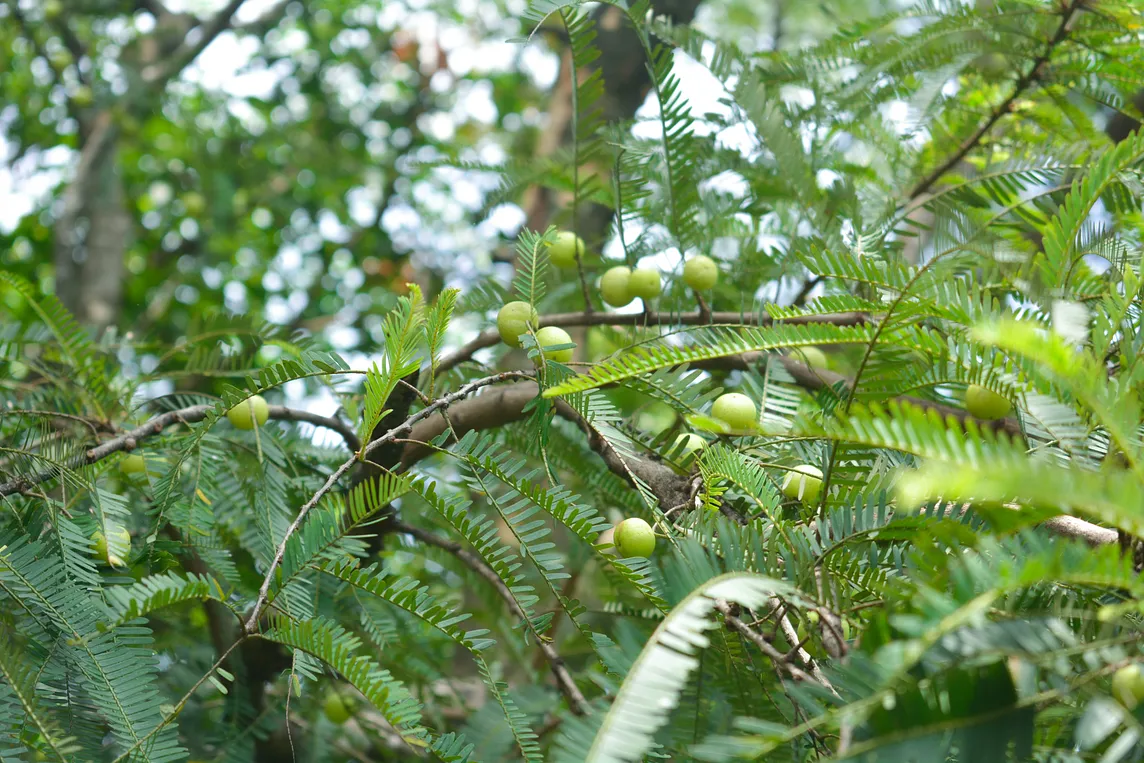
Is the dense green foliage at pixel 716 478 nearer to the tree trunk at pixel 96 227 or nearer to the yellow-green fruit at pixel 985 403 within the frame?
the yellow-green fruit at pixel 985 403

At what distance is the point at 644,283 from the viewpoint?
3.93 feet

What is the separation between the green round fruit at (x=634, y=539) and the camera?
87 cm

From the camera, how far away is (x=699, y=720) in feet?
2.65

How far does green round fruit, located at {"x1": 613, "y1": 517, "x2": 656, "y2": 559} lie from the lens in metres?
0.87

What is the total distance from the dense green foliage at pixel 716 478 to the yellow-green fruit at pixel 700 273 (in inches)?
1.8

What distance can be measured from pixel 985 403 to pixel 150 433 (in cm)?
105

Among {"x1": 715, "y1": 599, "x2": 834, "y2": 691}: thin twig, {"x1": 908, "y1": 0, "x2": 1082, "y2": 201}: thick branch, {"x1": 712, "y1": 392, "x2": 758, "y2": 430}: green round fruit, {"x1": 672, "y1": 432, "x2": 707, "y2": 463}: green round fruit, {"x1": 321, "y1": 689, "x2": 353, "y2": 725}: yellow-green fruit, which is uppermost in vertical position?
{"x1": 908, "y1": 0, "x2": 1082, "y2": 201}: thick branch

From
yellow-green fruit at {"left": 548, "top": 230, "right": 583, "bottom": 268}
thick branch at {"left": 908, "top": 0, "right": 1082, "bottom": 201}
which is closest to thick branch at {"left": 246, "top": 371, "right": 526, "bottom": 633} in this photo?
yellow-green fruit at {"left": 548, "top": 230, "right": 583, "bottom": 268}

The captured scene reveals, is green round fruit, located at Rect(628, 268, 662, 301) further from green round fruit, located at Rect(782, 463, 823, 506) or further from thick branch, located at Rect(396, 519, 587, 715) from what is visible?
thick branch, located at Rect(396, 519, 587, 715)

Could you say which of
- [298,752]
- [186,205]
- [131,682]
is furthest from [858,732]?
[186,205]

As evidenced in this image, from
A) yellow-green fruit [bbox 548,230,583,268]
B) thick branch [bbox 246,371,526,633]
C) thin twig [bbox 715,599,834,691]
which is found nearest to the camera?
thin twig [bbox 715,599,834,691]

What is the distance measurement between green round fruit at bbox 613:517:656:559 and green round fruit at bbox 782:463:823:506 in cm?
16

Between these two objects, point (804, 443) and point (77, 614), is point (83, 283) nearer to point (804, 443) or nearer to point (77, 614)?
point (77, 614)

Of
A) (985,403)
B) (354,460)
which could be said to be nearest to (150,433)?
(354,460)
